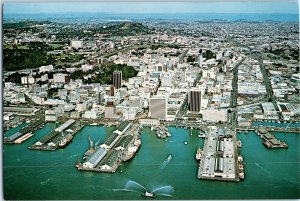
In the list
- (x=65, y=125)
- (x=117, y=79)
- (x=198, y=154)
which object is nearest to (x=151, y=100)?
(x=117, y=79)

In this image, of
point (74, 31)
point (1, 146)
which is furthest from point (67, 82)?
point (1, 146)

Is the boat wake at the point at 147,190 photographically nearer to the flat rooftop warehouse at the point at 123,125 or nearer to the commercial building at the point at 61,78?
the flat rooftop warehouse at the point at 123,125

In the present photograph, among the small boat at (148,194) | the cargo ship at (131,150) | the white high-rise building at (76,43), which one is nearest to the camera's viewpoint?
the small boat at (148,194)

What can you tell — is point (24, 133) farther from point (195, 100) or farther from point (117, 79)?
point (195, 100)

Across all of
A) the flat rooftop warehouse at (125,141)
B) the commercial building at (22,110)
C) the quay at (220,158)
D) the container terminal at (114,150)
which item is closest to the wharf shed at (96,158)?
the container terminal at (114,150)

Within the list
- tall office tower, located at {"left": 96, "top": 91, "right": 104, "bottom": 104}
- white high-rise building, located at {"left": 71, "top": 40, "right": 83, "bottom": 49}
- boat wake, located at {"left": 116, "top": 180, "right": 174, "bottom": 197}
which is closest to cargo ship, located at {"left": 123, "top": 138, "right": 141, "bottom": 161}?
boat wake, located at {"left": 116, "top": 180, "right": 174, "bottom": 197}

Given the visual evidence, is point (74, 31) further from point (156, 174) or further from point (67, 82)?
point (156, 174)

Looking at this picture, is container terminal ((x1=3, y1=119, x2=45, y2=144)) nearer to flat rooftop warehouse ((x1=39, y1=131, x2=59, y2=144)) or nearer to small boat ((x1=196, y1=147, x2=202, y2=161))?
flat rooftop warehouse ((x1=39, y1=131, x2=59, y2=144))
